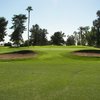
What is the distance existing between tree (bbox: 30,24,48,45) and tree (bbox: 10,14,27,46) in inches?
1062

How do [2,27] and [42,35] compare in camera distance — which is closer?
[2,27]

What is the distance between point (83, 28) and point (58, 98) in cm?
13718

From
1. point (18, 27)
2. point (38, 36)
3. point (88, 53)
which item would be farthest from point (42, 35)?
point (88, 53)

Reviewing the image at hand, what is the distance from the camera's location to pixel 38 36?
482ft

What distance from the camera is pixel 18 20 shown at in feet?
364

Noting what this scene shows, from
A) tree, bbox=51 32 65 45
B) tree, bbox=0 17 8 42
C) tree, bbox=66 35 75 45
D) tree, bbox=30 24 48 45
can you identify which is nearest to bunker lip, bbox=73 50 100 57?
tree, bbox=0 17 8 42

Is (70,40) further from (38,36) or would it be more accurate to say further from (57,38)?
(38,36)

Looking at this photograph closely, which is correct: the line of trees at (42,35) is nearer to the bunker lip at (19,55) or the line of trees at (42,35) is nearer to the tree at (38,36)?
the tree at (38,36)

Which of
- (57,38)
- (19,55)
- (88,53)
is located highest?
(57,38)

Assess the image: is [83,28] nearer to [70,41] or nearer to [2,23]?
[70,41]

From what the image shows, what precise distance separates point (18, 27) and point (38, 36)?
122ft

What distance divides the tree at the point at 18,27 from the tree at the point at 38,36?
88.5 feet

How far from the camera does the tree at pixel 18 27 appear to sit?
110 meters

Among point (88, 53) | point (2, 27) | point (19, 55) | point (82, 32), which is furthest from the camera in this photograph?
point (82, 32)
